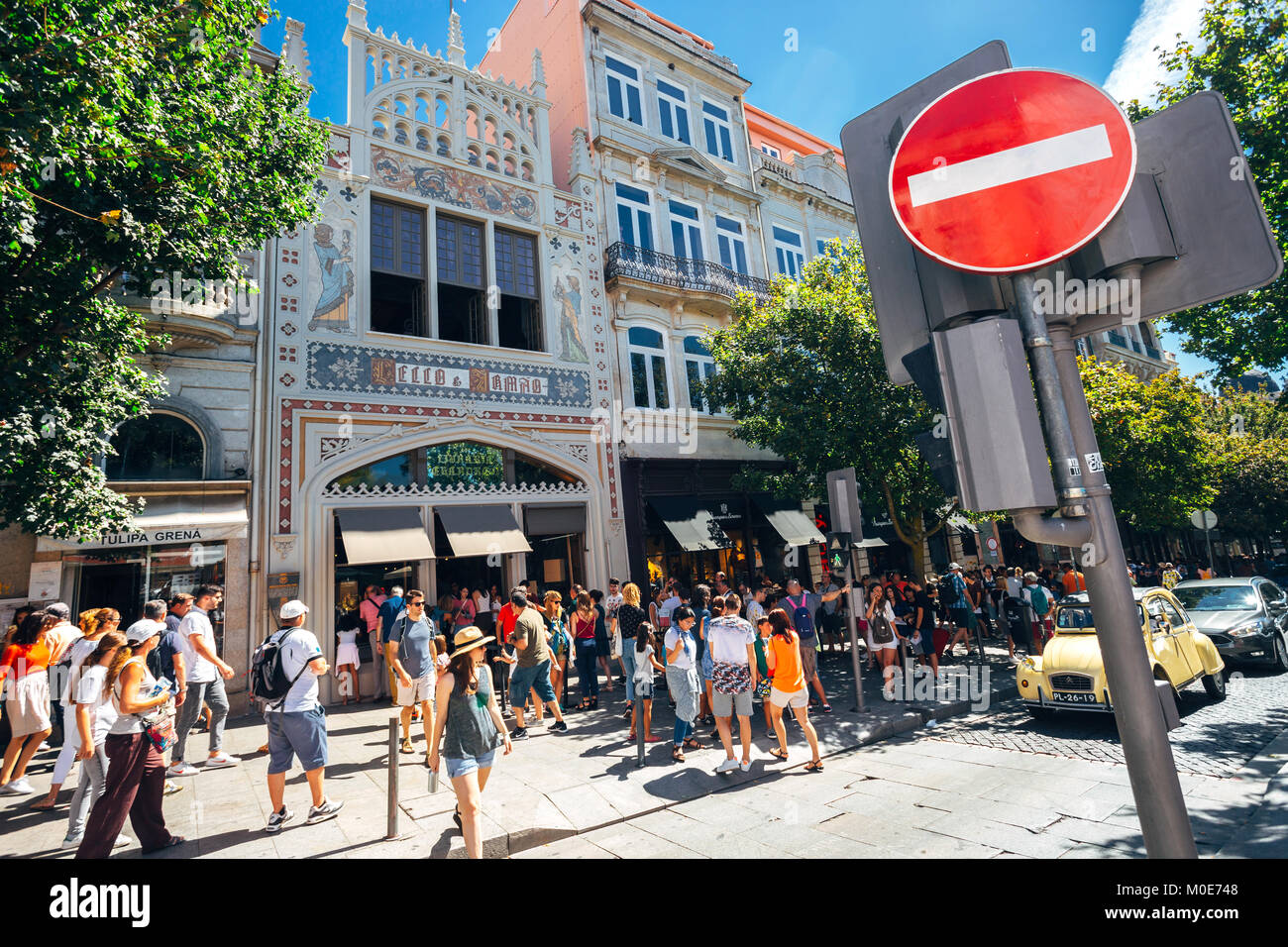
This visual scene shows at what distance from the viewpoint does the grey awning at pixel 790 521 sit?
17.8 metres

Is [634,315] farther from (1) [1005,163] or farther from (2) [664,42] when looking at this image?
(1) [1005,163]

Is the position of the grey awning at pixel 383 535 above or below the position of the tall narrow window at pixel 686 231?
below

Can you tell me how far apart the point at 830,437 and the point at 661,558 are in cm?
566

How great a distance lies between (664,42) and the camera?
64.8 feet

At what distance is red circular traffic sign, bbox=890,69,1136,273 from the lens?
2189 millimetres

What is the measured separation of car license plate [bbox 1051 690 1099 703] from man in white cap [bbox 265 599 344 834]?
28.6 feet

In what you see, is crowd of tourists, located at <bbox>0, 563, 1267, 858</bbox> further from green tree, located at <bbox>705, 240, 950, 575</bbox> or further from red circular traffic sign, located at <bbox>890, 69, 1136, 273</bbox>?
red circular traffic sign, located at <bbox>890, 69, 1136, 273</bbox>

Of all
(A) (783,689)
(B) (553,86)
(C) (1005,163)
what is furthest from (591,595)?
(B) (553,86)

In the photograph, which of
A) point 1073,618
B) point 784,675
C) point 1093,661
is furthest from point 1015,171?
point 1073,618

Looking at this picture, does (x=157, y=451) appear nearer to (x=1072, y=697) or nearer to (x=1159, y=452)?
(x=1072, y=697)

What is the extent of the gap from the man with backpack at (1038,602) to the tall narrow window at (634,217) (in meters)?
13.4

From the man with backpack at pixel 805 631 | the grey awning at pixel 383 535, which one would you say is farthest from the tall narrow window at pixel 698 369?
the grey awning at pixel 383 535

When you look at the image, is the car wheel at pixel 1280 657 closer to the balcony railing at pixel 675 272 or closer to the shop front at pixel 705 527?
the shop front at pixel 705 527

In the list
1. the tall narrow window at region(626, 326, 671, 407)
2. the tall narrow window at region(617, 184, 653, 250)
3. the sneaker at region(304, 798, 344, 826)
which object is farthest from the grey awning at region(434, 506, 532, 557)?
the tall narrow window at region(617, 184, 653, 250)
